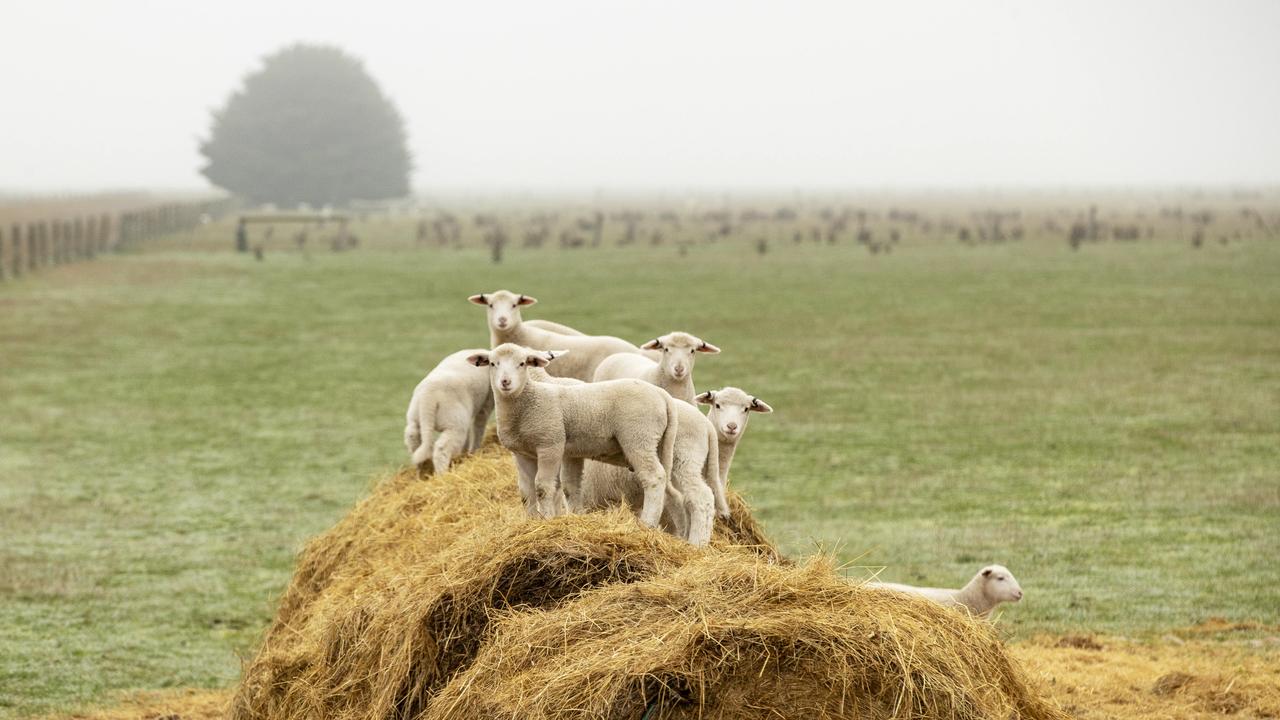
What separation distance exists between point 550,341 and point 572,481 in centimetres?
251

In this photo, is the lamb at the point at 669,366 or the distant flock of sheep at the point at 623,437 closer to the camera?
the distant flock of sheep at the point at 623,437

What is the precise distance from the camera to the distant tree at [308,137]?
463 feet

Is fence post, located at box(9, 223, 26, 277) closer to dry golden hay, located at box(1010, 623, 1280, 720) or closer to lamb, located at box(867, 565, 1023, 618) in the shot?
lamb, located at box(867, 565, 1023, 618)

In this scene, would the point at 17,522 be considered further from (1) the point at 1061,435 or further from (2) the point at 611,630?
(1) the point at 1061,435

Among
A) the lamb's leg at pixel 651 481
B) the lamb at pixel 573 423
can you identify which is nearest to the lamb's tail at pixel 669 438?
the lamb at pixel 573 423

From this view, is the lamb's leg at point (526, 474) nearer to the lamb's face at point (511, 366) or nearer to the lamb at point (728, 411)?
the lamb's face at point (511, 366)

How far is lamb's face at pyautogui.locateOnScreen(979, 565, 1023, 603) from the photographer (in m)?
10.2

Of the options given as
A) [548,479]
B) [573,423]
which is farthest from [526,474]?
[573,423]

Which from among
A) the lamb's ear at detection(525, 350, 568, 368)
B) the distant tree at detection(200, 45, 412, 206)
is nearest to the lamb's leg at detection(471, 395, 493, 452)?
the lamb's ear at detection(525, 350, 568, 368)

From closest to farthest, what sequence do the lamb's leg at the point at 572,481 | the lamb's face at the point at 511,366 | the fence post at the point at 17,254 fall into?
the lamb's face at the point at 511,366
the lamb's leg at the point at 572,481
the fence post at the point at 17,254

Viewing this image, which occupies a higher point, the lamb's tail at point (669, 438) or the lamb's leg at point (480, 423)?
the lamb's tail at point (669, 438)

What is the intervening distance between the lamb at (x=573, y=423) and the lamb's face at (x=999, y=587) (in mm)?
3483

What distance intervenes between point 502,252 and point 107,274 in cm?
1927

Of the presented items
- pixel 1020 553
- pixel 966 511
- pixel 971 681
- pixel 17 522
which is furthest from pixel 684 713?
pixel 17 522
